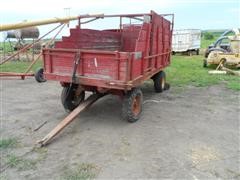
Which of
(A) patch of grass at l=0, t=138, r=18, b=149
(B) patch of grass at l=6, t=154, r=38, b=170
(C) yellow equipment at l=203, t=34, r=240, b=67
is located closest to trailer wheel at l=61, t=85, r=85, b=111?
(A) patch of grass at l=0, t=138, r=18, b=149

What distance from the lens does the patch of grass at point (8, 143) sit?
4344 millimetres

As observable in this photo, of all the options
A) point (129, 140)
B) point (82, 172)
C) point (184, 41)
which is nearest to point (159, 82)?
point (129, 140)

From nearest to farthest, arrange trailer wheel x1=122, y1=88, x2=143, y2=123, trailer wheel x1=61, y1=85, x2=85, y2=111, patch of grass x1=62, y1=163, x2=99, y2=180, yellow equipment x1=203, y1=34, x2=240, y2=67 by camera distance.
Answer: patch of grass x1=62, y1=163, x2=99, y2=180 → trailer wheel x1=122, y1=88, x2=143, y2=123 → trailer wheel x1=61, y1=85, x2=85, y2=111 → yellow equipment x1=203, y1=34, x2=240, y2=67

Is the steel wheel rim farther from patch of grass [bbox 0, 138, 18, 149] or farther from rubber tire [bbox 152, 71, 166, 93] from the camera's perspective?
rubber tire [bbox 152, 71, 166, 93]

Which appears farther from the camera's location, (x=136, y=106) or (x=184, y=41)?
(x=184, y=41)

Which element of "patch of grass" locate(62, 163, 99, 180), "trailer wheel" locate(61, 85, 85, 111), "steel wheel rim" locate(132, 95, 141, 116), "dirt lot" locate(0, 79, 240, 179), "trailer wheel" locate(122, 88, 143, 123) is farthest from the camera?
"trailer wheel" locate(61, 85, 85, 111)

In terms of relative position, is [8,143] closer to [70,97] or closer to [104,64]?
[70,97]

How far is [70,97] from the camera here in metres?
5.97

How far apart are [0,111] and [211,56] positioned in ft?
30.1

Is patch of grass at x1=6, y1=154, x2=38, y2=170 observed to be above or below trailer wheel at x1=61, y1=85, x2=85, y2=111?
below

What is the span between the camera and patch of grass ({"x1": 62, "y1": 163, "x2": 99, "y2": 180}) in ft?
11.3

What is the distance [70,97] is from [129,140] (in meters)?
1.92

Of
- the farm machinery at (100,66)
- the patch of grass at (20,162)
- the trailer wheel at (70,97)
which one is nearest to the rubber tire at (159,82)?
the farm machinery at (100,66)

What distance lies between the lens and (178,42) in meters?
21.0
